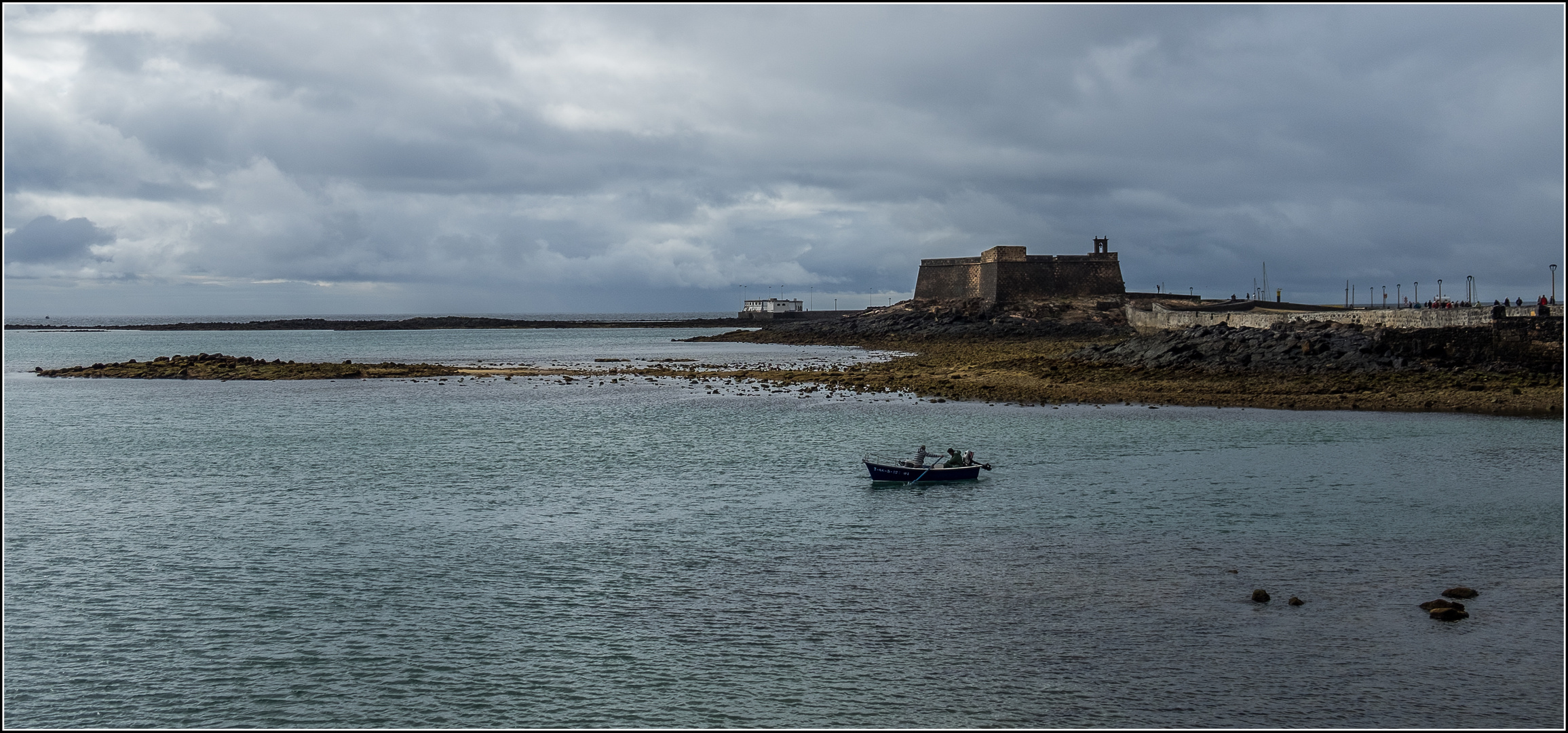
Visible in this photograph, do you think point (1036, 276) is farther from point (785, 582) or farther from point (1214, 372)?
point (785, 582)

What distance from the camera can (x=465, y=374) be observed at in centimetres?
5597

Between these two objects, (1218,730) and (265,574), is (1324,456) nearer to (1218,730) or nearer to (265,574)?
(1218,730)

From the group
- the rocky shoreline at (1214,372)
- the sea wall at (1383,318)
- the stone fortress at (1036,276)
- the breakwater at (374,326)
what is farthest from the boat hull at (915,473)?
the breakwater at (374,326)

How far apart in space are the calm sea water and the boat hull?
0.27m

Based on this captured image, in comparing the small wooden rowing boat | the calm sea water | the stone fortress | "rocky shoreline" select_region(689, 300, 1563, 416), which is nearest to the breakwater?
the stone fortress

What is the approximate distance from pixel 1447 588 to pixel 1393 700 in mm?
4000

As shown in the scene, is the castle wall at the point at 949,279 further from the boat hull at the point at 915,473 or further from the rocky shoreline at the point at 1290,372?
the boat hull at the point at 915,473

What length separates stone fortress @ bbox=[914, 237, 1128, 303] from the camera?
95125 mm

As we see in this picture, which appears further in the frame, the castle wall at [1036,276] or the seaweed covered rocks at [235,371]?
the castle wall at [1036,276]

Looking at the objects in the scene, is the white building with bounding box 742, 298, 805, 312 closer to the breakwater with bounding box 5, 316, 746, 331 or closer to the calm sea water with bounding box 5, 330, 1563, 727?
the breakwater with bounding box 5, 316, 746, 331

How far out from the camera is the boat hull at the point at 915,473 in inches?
820

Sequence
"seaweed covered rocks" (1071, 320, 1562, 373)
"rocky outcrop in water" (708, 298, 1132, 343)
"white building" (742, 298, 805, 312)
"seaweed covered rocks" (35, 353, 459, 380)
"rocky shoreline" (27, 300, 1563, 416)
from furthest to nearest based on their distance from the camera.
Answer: "white building" (742, 298, 805, 312) < "rocky outcrop in water" (708, 298, 1132, 343) < "seaweed covered rocks" (35, 353, 459, 380) < "seaweed covered rocks" (1071, 320, 1562, 373) < "rocky shoreline" (27, 300, 1563, 416)

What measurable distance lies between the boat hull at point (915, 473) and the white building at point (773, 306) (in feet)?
422

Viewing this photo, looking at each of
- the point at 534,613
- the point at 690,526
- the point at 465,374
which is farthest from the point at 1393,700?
the point at 465,374
